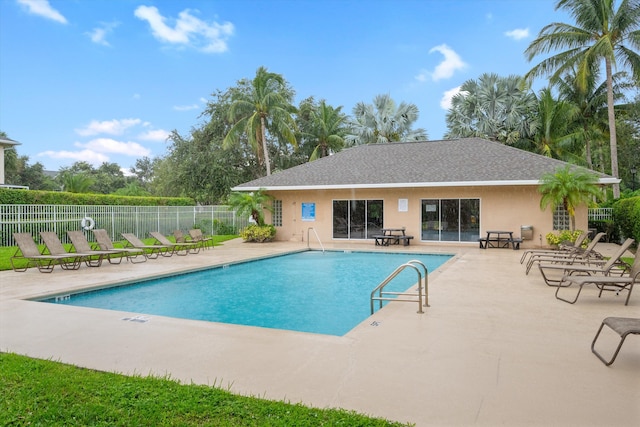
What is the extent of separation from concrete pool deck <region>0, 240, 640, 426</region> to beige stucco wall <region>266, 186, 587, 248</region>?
35.9ft

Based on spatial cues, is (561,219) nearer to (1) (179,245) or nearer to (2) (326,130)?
(1) (179,245)

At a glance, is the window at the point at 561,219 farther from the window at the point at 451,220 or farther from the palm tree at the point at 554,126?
the palm tree at the point at 554,126

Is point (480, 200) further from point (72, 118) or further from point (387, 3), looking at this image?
point (72, 118)

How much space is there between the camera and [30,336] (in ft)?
18.1

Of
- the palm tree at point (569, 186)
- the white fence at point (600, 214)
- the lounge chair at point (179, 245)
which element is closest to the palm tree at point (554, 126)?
the white fence at point (600, 214)

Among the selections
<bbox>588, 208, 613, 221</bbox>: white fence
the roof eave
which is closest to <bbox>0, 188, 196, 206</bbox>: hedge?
the roof eave

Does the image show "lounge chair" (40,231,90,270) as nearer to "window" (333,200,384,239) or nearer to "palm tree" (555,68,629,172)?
"window" (333,200,384,239)

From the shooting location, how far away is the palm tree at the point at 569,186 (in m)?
15.5

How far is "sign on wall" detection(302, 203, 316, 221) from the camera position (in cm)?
2180

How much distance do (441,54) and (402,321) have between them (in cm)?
2640

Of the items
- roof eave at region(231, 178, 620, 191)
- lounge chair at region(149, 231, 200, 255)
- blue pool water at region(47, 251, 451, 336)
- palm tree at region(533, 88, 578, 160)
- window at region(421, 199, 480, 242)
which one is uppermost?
palm tree at region(533, 88, 578, 160)

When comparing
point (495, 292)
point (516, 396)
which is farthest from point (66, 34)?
point (516, 396)

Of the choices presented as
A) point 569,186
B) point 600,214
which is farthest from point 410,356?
point 600,214

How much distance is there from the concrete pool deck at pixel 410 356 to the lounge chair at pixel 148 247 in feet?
21.7
